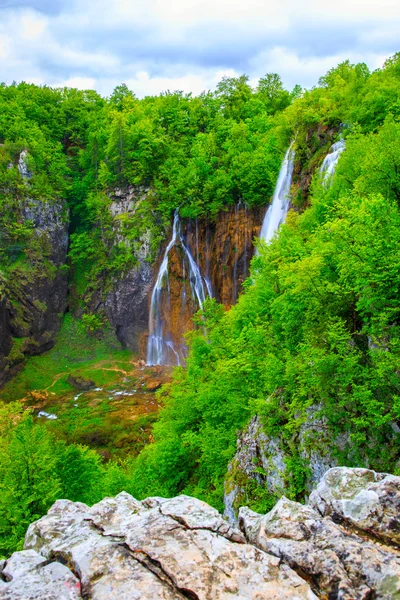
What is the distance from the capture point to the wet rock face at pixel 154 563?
162 inches

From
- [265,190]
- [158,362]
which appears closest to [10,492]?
[158,362]

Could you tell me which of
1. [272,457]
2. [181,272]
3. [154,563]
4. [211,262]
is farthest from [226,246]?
[154,563]

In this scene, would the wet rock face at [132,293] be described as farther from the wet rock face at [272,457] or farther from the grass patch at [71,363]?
the wet rock face at [272,457]

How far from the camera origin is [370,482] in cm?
555

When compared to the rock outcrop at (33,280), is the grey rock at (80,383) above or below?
below

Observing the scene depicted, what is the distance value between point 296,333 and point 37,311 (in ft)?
92.4

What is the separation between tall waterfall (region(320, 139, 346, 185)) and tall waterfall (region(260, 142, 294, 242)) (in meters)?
3.56

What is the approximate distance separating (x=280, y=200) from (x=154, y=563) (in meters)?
22.7

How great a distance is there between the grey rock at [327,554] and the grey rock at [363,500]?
20 cm

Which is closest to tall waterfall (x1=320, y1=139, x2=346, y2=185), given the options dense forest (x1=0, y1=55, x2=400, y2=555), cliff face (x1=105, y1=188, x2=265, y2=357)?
dense forest (x1=0, y1=55, x2=400, y2=555)

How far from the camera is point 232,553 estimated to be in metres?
4.61

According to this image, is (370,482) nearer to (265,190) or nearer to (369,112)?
(369,112)

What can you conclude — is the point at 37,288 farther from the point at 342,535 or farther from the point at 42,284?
the point at 342,535

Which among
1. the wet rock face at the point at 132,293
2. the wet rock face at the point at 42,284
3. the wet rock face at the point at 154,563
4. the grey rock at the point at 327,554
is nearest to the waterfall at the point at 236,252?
the wet rock face at the point at 132,293
